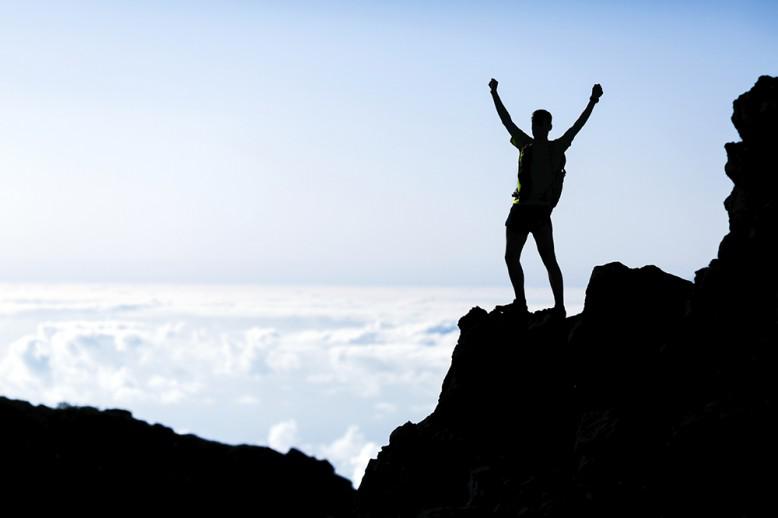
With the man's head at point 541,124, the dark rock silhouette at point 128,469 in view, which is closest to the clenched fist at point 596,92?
the man's head at point 541,124

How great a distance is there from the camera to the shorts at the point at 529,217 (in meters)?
18.8

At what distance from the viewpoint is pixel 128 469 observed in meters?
72.0

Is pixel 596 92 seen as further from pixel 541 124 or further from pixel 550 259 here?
pixel 550 259

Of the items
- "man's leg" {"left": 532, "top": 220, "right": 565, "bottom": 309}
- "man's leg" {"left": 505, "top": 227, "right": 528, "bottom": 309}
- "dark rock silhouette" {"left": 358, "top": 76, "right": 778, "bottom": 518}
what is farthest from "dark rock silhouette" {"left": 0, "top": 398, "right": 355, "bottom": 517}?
"man's leg" {"left": 532, "top": 220, "right": 565, "bottom": 309}

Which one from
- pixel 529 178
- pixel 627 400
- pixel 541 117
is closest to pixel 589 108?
pixel 541 117

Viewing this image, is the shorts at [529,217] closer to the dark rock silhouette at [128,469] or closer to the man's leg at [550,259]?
the man's leg at [550,259]

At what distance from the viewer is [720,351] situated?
15.2 meters

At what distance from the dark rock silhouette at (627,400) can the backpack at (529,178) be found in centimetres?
168

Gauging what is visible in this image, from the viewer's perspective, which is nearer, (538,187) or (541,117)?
(538,187)

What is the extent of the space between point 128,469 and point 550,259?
59.3 m

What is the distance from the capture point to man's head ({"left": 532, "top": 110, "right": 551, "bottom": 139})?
18.7 meters

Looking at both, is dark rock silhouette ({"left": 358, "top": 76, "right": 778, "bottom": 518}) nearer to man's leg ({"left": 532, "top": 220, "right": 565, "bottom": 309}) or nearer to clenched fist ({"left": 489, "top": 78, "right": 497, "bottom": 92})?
man's leg ({"left": 532, "top": 220, "right": 565, "bottom": 309})

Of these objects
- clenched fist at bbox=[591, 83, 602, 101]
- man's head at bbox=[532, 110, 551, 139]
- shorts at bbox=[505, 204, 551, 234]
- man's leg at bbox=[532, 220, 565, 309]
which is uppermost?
clenched fist at bbox=[591, 83, 602, 101]

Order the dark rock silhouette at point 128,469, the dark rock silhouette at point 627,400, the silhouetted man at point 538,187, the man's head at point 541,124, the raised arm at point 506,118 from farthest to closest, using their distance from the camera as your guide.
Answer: the dark rock silhouette at point 128,469 < the raised arm at point 506,118 < the man's head at point 541,124 < the silhouetted man at point 538,187 < the dark rock silhouette at point 627,400
